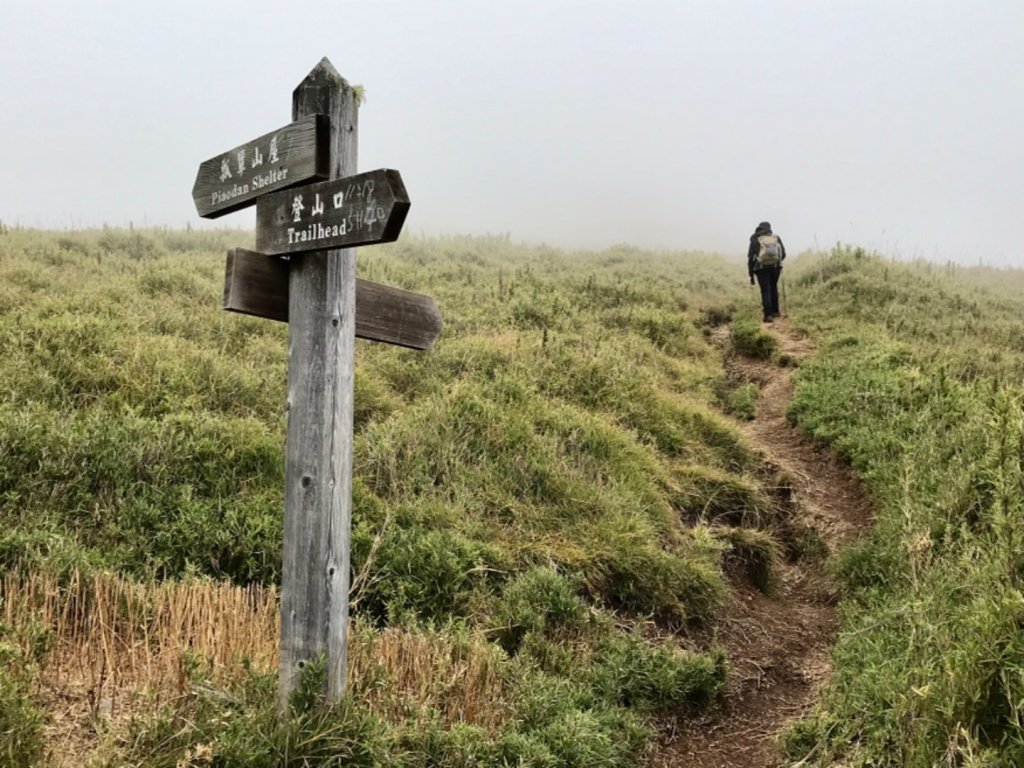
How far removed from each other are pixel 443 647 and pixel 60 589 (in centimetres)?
213

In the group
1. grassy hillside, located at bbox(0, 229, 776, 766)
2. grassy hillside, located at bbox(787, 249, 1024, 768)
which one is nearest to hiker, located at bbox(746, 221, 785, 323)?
grassy hillside, located at bbox(787, 249, 1024, 768)

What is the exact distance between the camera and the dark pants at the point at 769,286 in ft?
49.5

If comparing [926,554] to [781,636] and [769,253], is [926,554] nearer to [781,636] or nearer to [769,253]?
[781,636]

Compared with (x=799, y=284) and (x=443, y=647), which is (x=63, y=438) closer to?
(x=443, y=647)

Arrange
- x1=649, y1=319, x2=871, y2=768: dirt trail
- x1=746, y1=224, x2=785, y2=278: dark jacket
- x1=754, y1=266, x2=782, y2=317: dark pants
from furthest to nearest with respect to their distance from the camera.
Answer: x1=746, y1=224, x2=785, y2=278: dark jacket < x1=754, y1=266, x2=782, y2=317: dark pants < x1=649, y1=319, x2=871, y2=768: dirt trail

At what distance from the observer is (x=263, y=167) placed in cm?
336

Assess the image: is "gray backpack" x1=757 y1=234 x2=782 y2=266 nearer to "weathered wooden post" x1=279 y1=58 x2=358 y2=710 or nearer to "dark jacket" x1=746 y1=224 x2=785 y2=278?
"dark jacket" x1=746 y1=224 x2=785 y2=278

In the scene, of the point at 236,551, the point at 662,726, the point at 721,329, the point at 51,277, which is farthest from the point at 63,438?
the point at 721,329

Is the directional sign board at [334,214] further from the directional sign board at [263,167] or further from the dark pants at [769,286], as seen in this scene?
the dark pants at [769,286]

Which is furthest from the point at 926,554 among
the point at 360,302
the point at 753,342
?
the point at 753,342

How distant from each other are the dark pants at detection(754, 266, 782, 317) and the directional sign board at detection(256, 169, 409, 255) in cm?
1325

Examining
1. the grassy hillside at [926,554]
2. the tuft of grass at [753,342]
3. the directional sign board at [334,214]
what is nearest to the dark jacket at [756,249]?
the tuft of grass at [753,342]

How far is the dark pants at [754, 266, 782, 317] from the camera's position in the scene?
15.1 metres

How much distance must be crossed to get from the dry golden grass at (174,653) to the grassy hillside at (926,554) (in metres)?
1.97
